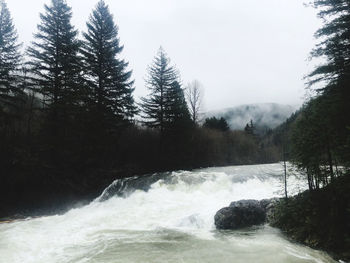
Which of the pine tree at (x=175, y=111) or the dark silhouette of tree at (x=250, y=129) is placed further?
the dark silhouette of tree at (x=250, y=129)

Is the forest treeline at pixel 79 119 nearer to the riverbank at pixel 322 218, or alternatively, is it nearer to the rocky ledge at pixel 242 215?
the rocky ledge at pixel 242 215

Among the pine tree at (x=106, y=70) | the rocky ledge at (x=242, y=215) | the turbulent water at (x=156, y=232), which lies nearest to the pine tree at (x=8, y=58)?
the pine tree at (x=106, y=70)

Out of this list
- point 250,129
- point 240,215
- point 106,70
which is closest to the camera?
point 240,215

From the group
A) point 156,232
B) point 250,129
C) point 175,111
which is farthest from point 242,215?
point 250,129

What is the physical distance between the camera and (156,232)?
11102 millimetres

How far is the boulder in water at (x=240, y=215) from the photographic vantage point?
38.1 feet

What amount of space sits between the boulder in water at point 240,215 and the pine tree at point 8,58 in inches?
789

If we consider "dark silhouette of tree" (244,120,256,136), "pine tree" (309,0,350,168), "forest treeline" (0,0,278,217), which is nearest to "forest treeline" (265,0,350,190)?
"pine tree" (309,0,350,168)

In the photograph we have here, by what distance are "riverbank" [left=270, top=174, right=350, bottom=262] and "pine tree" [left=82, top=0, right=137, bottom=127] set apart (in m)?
17.9

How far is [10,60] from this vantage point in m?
23.3

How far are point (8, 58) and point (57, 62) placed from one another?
5.62 m

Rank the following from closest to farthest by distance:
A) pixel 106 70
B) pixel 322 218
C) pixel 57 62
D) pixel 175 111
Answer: pixel 322 218 < pixel 57 62 < pixel 106 70 < pixel 175 111

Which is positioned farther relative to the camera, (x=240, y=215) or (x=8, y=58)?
(x=8, y=58)

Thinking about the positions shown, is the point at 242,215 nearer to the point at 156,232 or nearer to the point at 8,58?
the point at 156,232
